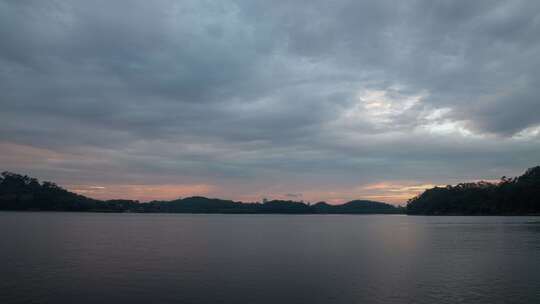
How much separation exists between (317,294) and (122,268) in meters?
21.9

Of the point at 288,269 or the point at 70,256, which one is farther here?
the point at 70,256

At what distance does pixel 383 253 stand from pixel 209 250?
2518 centimetres

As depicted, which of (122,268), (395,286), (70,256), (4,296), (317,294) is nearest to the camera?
(4,296)

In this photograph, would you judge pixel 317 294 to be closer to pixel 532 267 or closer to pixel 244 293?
pixel 244 293

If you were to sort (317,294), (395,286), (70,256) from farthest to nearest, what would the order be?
(70,256), (395,286), (317,294)

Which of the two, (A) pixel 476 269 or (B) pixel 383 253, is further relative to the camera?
(B) pixel 383 253

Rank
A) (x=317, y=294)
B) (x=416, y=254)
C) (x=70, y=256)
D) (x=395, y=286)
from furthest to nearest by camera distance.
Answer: (x=416, y=254) < (x=70, y=256) < (x=395, y=286) < (x=317, y=294)

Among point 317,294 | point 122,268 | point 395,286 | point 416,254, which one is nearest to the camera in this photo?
point 317,294

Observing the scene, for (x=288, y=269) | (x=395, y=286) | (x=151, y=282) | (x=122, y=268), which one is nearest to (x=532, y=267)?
(x=395, y=286)

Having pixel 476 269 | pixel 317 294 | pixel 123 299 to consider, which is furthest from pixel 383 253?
pixel 123 299

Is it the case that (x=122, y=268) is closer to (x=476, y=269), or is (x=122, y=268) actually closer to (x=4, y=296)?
(x=4, y=296)

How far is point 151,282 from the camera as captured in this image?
36.7 meters

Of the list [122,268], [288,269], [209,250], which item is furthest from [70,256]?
[288,269]

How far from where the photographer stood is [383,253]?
199 feet
